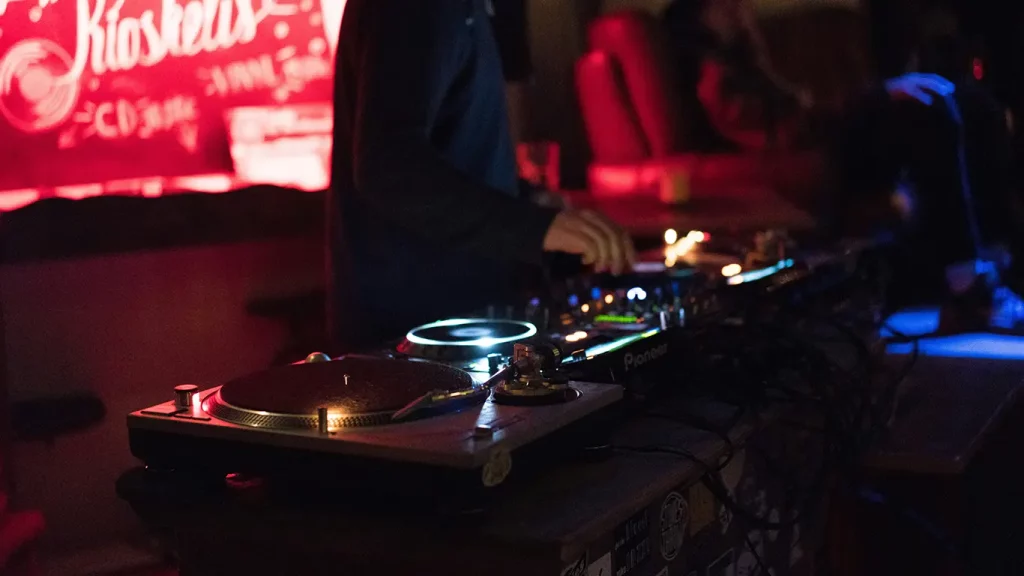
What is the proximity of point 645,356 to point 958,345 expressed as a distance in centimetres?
116

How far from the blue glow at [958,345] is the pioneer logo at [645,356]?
0.94 m

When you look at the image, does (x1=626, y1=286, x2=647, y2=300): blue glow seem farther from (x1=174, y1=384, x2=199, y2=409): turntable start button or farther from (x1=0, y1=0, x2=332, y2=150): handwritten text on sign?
(x1=0, y1=0, x2=332, y2=150): handwritten text on sign

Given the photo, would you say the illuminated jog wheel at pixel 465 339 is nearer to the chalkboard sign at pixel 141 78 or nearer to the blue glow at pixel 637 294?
the blue glow at pixel 637 294

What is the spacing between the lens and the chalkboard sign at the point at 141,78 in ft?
5.76

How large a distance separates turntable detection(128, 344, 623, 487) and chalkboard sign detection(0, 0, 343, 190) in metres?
1.03

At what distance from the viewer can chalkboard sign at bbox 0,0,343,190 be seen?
1.76 metres

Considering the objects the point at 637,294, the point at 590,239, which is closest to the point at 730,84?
the point at 637,294

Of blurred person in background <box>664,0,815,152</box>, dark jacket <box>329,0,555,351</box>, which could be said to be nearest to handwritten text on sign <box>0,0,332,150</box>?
dark jacket <box>329,0,555,351</box>

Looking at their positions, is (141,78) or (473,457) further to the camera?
(141,78)

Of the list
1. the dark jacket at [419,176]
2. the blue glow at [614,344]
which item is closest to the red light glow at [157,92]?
the dark jacket at [419,176]

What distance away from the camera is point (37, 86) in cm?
178

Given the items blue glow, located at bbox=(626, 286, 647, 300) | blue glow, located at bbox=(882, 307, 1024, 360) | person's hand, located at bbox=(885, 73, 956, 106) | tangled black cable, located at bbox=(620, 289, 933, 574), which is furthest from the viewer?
person's hand, located at bbox=(885, 73, 956, 106)

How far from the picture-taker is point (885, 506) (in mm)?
1844

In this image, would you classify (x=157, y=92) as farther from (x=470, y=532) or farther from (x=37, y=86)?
(x=470, y=532)
